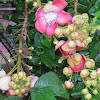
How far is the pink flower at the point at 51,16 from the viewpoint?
0.32 meters

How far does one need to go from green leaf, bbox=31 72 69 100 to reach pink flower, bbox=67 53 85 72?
6 cm

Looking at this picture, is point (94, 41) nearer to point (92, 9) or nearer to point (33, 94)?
point (92, 9)

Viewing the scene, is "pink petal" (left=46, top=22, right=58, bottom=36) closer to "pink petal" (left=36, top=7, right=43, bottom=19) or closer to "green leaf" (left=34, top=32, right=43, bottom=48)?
"pink petal" (left=36, top=7, right=43, bottom=19)

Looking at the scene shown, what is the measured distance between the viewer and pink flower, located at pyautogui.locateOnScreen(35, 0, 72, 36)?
0.32 m

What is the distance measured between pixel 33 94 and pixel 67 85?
0.08 meters

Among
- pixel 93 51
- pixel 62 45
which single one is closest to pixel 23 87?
pixel 62 45

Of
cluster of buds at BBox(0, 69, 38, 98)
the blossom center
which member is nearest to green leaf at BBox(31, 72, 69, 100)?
cluster of buds at BBox(0, 69, 38, 98)

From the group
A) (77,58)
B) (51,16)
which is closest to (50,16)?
(51,16)

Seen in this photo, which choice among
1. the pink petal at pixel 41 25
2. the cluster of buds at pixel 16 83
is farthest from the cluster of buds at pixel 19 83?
the pink petal at pixel 41 25

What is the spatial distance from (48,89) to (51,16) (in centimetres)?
16

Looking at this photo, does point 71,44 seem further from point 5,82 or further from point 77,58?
point 5,82

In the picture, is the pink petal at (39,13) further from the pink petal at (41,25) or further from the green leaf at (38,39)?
the green leaf at (38,39)

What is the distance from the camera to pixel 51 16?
346mm

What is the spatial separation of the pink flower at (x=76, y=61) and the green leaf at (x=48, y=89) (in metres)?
0.06
